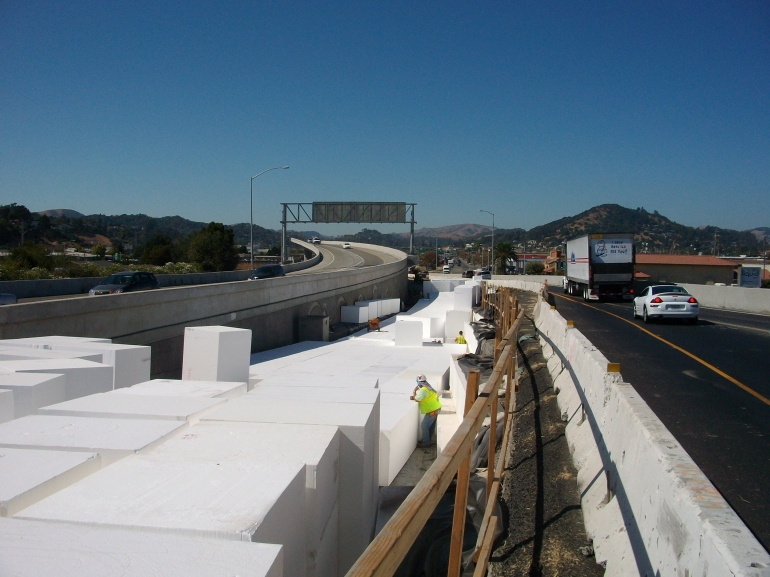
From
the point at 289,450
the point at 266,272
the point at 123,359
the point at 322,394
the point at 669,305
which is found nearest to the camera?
the point at 289,450

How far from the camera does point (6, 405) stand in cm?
552

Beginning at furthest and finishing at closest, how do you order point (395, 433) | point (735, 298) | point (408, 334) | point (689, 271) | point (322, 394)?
point (689, 271) → point (735, 298) → point (408, 334) → point (395, 433) → point (322, 394)

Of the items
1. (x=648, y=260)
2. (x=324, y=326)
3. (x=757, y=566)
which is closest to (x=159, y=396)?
(x=757, y=566)

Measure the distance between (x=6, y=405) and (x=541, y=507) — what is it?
5236 millimetres

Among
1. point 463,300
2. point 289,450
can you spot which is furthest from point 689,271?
point 289,450

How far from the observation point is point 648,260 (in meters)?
79.0

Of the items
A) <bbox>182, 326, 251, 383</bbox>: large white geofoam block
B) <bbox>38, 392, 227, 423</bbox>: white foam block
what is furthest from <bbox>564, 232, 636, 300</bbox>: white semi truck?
<bbox>38, 392, 227, 423</bbox>: white foam block

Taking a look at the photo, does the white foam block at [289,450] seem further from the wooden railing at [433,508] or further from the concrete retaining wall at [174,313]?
the concrete retaining wall at [174,313]

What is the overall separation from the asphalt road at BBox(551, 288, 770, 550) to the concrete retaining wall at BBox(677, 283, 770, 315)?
783cm

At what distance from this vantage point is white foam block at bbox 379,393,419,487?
9.98 metres

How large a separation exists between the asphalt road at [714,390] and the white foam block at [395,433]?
4.30m

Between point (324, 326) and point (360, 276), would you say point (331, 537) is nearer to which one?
point (324, 326)

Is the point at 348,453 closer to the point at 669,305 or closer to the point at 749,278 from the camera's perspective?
the point at 669,305

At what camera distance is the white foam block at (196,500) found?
9.84 feet
